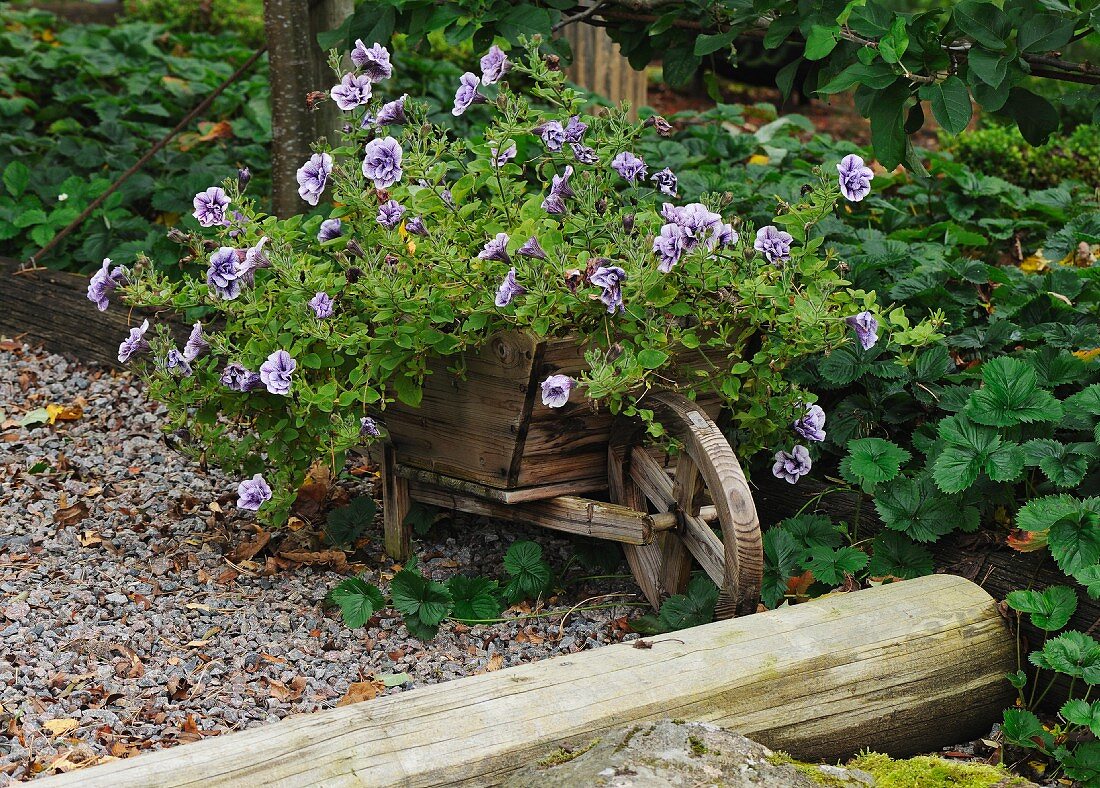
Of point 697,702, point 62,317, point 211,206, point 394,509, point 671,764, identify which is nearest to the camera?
point 671,764

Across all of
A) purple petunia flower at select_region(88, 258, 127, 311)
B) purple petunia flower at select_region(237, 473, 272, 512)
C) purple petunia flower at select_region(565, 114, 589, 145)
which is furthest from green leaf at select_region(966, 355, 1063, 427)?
purple petunia flower at select_region(88, 258, 127, 311)

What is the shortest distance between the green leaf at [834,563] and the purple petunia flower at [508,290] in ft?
3.11

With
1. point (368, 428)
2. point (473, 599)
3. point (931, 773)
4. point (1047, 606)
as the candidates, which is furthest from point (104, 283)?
point (1047, 606)

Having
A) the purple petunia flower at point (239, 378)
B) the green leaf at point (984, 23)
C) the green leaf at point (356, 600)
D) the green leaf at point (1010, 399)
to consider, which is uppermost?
the green leaf at point (984, 23)

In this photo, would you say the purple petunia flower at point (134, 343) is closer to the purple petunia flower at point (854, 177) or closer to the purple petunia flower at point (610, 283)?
the purple petunia flower at point (610, 283)

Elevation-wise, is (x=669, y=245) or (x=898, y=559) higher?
(x=669, y=245)

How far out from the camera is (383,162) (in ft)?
8.20

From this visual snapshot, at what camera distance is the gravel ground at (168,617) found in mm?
2299

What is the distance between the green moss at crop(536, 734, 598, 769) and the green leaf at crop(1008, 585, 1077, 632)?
960 millimetres

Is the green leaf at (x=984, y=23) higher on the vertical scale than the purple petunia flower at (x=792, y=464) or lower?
higher

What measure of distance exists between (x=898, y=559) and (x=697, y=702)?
0.84 m

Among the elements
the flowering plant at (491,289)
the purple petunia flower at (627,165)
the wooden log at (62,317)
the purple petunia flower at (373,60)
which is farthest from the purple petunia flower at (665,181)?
the wooden log at (62,317)

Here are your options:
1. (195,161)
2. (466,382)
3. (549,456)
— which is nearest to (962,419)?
A: (549,456)

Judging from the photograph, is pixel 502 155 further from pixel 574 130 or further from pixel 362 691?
pixel 362 691
